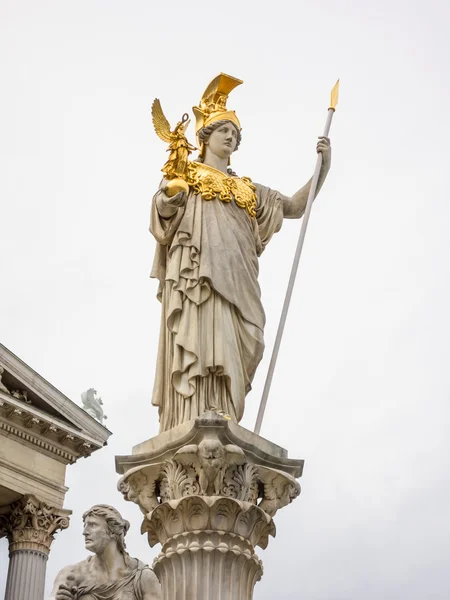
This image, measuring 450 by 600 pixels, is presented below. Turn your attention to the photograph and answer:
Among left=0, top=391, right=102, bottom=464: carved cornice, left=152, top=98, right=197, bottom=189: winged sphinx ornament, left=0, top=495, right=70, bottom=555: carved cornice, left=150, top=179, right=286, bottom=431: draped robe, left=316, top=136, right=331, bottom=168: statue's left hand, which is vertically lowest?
Result: left=150, top=179, right=286, bottom=431: draped robe

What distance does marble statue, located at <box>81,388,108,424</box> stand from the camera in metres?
41.8

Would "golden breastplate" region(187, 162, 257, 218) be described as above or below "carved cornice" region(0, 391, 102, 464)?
below

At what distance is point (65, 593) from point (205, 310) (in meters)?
3.25

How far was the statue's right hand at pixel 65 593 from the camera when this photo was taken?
1167cm

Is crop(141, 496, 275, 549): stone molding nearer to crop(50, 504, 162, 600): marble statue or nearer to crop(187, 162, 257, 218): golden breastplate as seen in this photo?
crop(50, 504, 162, 600): marble statue

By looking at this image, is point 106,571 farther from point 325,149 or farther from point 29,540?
point 29,540

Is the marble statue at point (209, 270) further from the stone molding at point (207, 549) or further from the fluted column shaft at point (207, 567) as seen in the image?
the fluted column shaft at point (207, 567)

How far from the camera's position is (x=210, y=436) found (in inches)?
490

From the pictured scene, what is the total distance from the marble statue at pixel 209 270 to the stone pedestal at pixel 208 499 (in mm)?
538

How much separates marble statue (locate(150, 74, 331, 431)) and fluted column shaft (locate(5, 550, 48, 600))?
81.2 feet

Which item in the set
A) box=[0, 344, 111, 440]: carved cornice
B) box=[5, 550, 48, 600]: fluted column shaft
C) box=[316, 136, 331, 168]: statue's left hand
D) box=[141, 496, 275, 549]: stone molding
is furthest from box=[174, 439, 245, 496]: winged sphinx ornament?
box=[0, 344, 111, 440]: carved cornice

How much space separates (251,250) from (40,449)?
27.0 m

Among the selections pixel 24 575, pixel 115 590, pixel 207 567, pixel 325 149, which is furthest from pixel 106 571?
pixel 24 575

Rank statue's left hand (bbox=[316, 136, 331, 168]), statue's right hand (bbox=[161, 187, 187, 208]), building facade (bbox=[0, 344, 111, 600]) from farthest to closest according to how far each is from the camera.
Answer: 1. building facade (bbox=[0, 344, 111, 600])
2. statue's left hand (bbox=[316, 136, 331, 168])
3. statue's right hand (bbox=[161, 187, 187, 208])
